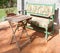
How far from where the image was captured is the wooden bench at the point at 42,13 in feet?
12.1

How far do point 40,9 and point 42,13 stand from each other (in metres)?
0.16

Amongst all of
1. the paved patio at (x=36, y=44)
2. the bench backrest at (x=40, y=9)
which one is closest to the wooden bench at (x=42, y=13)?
the bench backrest at (x=40, y=9)

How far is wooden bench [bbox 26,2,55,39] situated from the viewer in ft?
12.1

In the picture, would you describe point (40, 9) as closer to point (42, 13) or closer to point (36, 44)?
point (42, 13)

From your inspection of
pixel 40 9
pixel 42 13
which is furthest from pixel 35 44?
pixel 40 9

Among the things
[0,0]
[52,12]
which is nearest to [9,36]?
[52,12]

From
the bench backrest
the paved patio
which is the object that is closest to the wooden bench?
the bench backrest

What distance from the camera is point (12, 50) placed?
121 inches

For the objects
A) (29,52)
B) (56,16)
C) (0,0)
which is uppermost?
(0,0)

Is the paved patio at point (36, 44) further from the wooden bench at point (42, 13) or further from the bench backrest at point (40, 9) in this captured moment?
the bench backrest at point (40, 9)

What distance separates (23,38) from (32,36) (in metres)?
0.30

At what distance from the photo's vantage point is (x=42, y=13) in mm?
4184

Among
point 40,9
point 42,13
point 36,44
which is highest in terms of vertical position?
point 40,9

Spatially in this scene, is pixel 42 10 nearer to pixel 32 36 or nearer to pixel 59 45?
pixel 32 36
